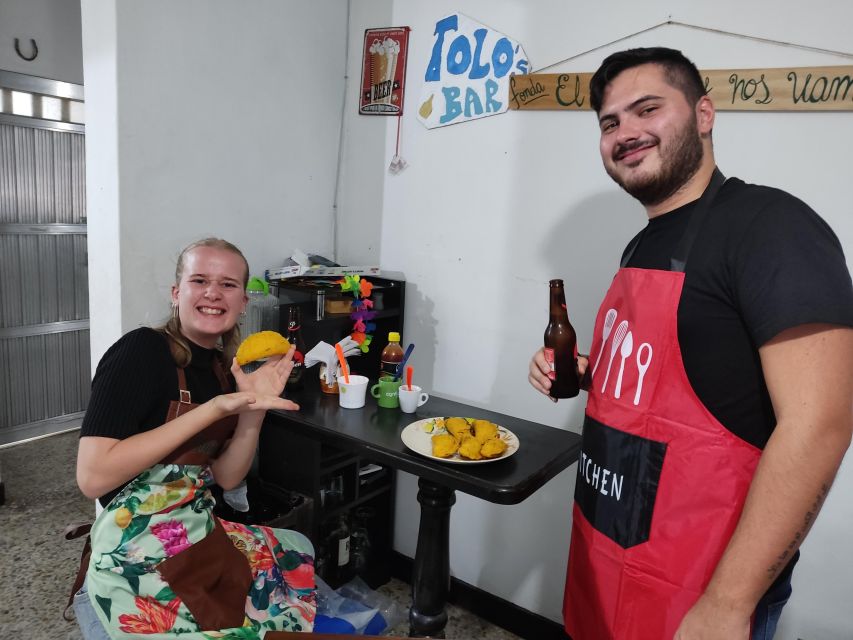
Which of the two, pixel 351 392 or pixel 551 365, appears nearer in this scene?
pixel 551 365

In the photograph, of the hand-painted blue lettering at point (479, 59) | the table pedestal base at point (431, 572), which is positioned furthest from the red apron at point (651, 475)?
the hand-painted blue lettering at point (479, 59)

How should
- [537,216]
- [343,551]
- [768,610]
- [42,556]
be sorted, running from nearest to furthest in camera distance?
[768,610] → [537,216] → [343,551] → [42,556]

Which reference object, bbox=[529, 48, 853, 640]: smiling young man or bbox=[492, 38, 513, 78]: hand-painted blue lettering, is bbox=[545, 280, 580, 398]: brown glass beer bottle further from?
bbox=[492, 38, 513, 78]: hand-painted blue lettering

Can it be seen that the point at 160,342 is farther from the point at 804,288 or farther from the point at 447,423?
the point at 804,288

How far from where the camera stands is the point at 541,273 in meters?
2.07

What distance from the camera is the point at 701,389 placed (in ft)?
3.42

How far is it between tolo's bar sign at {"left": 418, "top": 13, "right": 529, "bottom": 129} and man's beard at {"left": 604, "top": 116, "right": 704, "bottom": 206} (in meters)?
1.04

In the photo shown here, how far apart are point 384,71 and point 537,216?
88 cm

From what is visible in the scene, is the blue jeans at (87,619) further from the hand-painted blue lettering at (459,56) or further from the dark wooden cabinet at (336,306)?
the hand-painted blue lettering at (459,56)

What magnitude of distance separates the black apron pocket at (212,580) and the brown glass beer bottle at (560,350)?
0.84 m

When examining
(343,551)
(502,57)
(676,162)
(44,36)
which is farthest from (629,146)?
(44,36)

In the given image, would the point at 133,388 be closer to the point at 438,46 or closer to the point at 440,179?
the point at 440,179

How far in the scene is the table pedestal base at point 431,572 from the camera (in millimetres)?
1642

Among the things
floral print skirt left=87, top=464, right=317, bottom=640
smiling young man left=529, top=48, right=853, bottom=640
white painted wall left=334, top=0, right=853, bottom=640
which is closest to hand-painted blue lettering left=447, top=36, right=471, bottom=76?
white painted wall left=334, top=0, right=853, bottom=640
